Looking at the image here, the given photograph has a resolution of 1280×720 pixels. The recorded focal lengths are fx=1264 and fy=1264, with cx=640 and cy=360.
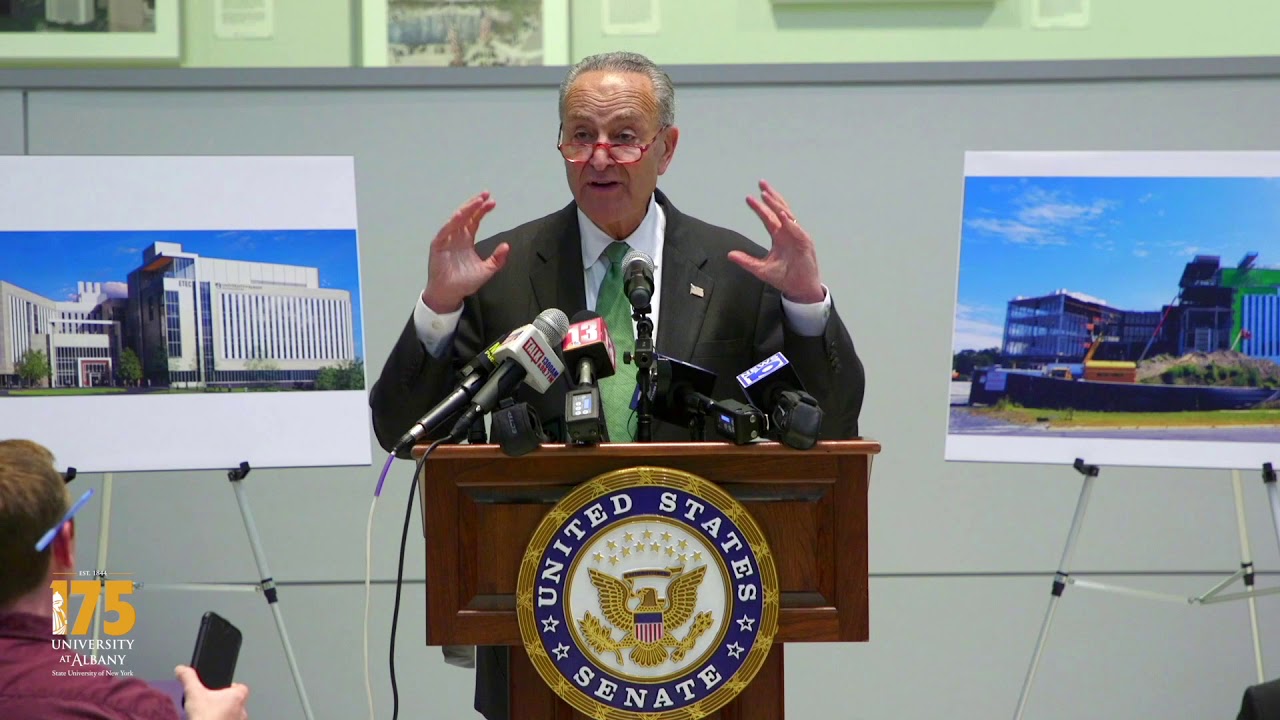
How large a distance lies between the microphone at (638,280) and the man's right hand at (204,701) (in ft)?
2.30

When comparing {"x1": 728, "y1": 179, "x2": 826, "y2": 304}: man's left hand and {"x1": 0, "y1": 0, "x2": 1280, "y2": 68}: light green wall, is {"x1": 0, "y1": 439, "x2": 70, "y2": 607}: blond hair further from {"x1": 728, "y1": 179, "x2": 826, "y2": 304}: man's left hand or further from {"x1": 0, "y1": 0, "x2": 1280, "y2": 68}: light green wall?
{"x1": 0, "y1": 0, "x2": 1280, "y2": 68}: light green wall

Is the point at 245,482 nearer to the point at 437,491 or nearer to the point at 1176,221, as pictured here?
the point at 437,491

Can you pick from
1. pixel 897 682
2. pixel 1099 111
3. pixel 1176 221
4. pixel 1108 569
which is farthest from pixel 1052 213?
pixel 897 682

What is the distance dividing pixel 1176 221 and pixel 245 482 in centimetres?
290

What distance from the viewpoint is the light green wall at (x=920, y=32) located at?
13.8 ft

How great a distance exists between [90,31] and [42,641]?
3.06 meters

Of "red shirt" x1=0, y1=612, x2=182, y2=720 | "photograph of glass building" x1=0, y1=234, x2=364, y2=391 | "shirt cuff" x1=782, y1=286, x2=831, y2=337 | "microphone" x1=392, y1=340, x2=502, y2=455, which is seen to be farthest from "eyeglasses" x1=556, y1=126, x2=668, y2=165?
"photograph of glass building" x1=0, y1=234, x2=364, y2=391

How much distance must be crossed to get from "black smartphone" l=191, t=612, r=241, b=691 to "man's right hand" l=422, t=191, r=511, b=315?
66cm

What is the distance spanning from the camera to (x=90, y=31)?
4.11 meters

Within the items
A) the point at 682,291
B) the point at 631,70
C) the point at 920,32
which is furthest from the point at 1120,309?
the point at 631,70

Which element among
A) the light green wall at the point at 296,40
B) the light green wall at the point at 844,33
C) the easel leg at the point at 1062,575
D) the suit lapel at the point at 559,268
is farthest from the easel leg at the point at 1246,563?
the light green wall at the point at 296,40

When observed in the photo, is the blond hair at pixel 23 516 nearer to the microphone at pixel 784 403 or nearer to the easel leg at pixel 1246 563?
the microphone at pixel 784 403

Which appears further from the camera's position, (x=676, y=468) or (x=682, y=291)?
(x=682, y=291)

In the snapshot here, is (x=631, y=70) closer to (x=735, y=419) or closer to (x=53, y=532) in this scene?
(x=735, y=419)
